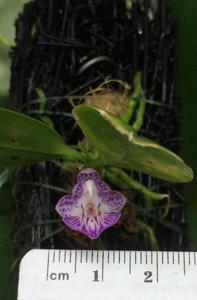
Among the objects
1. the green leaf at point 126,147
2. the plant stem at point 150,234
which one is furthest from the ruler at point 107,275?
the green leaf at point 126,147

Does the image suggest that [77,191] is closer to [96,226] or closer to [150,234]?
[96,226]

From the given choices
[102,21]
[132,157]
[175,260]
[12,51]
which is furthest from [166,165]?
[12,51]

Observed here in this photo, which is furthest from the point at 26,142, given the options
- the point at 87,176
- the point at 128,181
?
the point at 128,181

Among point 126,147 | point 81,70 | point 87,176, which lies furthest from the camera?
point 81,70

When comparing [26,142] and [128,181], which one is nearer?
[26,142]

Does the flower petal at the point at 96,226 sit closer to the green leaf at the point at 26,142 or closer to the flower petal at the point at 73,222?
the flower petal at the point at 73,222

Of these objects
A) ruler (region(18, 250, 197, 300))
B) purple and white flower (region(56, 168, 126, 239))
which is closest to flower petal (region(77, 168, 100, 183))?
purple and white flower (region(56, 168, 126, 239))
